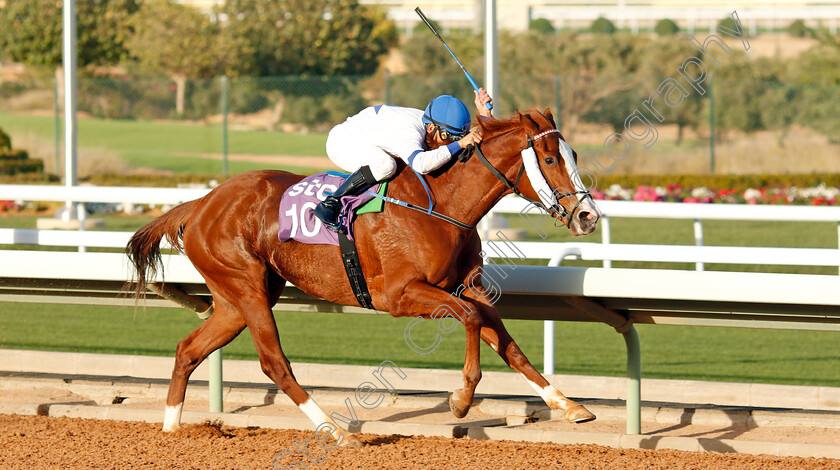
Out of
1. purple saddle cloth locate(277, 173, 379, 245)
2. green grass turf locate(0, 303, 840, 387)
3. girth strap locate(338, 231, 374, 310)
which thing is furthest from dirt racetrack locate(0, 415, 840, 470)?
green grass turf locate(0, 303, 840, 387)

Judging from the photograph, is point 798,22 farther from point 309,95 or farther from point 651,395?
point 651,395

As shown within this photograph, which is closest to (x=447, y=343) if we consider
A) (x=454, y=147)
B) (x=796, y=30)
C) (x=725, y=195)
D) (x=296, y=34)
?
(x=454, y=147)

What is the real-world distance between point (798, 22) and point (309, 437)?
3894 centimetres

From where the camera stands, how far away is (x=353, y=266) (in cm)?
409

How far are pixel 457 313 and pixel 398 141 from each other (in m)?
0.75

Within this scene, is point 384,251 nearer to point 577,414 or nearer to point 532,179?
point 532,179

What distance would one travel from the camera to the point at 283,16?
1179 inches

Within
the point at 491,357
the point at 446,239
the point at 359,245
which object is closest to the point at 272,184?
the point at 359,245

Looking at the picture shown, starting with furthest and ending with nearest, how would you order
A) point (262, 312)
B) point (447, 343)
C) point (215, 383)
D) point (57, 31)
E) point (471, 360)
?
point (57, 31)
point (447, 343)
point (215, 383)
point (262, 312)
point (471, 360)

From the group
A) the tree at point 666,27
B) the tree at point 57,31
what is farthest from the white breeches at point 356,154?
the tree at point 666,27

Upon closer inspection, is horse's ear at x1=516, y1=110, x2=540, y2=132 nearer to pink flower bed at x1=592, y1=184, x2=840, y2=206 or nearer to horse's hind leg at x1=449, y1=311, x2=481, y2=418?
horse's hind leg at x1=449, y1=311, x2=481, y2=418

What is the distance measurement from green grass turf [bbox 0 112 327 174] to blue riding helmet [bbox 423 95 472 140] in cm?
1820

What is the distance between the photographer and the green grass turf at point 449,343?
6.29 metres

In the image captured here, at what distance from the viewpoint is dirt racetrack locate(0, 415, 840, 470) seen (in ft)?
12.2
